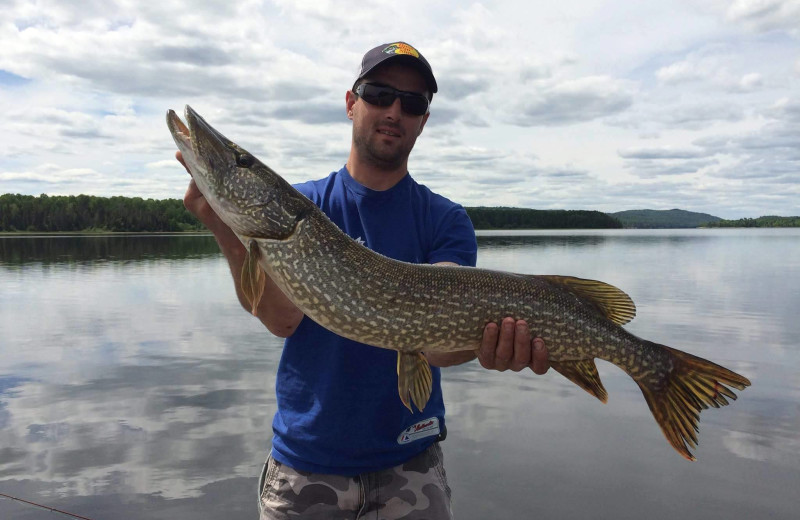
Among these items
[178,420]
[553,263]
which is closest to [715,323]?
[178,420]

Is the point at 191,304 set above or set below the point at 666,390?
below

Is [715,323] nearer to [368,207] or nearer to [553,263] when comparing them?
[368,207]

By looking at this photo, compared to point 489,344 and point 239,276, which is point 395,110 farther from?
point 489,344

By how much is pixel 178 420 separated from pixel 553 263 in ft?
78.7

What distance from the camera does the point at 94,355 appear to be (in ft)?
34.9

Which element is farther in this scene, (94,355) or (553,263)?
(553,263)

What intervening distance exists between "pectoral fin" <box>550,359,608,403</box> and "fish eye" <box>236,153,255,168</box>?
1.77 meters

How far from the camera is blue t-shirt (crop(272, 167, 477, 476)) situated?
249cm

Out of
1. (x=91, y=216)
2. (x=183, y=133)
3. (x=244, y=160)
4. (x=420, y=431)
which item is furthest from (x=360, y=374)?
(x=91, y=216)

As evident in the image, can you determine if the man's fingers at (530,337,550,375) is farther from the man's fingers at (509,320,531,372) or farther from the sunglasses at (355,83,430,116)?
the sunglasses at (355,83,430,116)

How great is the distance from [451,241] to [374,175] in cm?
53

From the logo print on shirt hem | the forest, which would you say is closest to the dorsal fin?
the logo print on shirt hem

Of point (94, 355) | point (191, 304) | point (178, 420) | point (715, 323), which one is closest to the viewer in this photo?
point (178, 420)

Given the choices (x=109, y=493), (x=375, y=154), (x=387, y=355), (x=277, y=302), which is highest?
(x=375, y=154)
